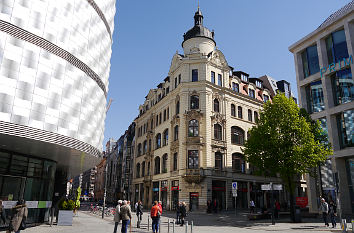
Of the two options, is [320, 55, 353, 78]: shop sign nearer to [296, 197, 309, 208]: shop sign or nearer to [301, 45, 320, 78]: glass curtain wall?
[301, 45, 320, 78]: glass curtain wall

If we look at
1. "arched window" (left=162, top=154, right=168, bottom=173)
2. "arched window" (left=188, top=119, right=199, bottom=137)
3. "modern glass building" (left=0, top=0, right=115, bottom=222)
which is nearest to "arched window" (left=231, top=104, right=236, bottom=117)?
"arched window" (left=188, top=119, right=199, bottom=137)

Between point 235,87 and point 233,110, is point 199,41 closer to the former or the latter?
point 235,87

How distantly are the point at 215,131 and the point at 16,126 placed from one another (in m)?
29.7

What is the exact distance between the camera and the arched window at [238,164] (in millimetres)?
41125

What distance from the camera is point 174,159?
40.8 meters

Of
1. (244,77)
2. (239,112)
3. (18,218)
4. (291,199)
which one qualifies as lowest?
(18,218)

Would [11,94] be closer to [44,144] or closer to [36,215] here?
[44,144]

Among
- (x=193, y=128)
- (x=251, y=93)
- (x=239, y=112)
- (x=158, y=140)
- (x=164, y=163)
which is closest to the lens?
(x=193, y=128)

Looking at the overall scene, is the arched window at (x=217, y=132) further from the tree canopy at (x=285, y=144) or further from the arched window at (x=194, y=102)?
the tree canopy at (x=285, y=144)

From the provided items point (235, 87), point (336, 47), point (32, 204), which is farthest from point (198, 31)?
point (32, 204)

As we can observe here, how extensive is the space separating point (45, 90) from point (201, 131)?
84.7 feet

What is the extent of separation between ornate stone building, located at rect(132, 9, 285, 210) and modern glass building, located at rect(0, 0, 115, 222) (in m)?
18.7

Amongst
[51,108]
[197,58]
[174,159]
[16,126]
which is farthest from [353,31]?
[16,126]

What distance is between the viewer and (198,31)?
44094 millimetres
